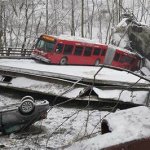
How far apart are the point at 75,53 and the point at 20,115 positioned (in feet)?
45.2

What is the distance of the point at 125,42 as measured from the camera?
3067cm

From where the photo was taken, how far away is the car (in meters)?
10.5

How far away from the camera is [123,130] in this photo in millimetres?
2262

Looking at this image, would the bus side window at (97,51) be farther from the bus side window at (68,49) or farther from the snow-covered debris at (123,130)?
the snow-covered debris at (123,130)

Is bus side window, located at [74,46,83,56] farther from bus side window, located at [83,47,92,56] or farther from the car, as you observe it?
the car

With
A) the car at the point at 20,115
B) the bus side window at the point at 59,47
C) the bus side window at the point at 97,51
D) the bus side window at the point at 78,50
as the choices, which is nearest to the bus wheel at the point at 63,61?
the bus side window at the point at 59,47

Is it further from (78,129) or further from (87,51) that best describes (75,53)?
(78,129)

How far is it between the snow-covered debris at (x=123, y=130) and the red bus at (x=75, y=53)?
20.1 m

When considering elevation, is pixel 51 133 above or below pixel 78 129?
above

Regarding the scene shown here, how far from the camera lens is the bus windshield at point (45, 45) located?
23047mm

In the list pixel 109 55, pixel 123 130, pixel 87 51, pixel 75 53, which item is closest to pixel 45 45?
pixel 75 53

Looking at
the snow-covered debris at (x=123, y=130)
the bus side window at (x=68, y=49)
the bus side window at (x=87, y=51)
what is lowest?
the bus side window at (x=87, y=51)

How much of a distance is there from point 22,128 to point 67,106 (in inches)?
170

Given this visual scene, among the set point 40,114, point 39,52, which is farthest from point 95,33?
point 40,114
